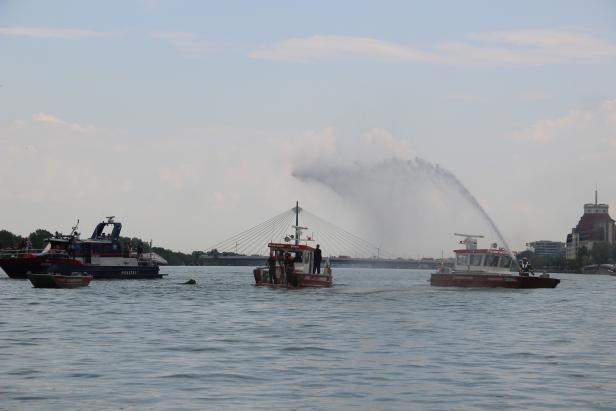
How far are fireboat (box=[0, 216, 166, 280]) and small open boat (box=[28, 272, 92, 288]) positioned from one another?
14494 millimetres

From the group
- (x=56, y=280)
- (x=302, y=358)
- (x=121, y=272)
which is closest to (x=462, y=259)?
(x=56, y=280)

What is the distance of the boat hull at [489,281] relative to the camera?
88.6 metres

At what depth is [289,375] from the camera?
101ft

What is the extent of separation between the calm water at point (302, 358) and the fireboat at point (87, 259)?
39.4 m

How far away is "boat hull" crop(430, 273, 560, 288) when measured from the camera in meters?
88.6

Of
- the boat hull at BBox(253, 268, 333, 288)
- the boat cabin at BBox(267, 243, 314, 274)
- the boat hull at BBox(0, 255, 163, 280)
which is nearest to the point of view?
the boat hull at BBox(253, 268, 333, 288)

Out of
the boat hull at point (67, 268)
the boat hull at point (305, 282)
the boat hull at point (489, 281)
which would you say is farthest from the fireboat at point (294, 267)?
the boat hull at point (67, 268)

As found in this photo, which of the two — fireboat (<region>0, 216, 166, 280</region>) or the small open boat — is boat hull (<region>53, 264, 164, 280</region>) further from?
the small open boat

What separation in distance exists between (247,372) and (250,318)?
23210mm

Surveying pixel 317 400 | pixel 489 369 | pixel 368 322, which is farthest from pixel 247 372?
pixel 368 322

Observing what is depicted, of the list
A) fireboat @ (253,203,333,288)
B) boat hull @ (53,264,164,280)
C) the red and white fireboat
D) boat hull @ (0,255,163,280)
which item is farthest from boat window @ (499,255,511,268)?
boat hull @ (53,264,164,280)

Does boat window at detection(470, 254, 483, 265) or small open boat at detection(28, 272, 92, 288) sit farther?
boat window at detection(470, 254, 483, 265)

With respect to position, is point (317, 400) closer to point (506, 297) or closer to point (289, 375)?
point (289, 375)

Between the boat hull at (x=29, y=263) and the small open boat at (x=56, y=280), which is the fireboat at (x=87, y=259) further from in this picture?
the small open boat at (x=56, y=280)
